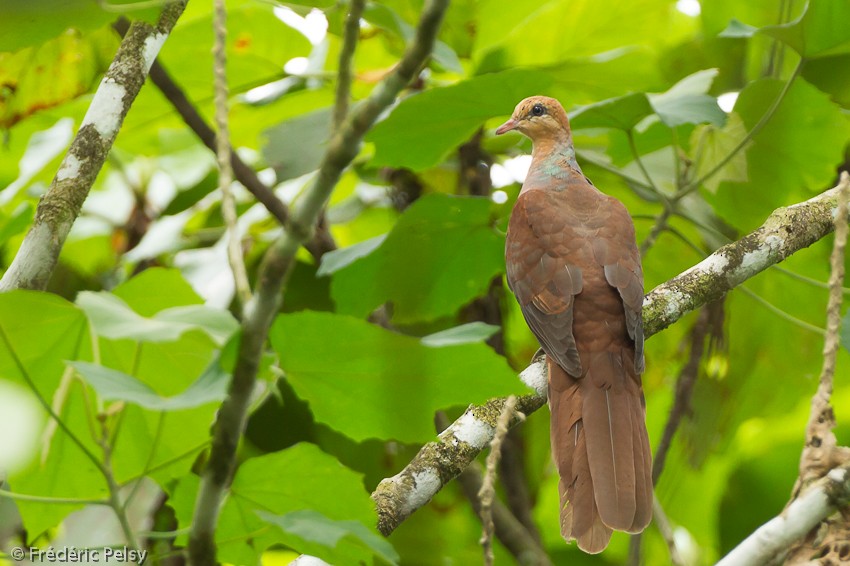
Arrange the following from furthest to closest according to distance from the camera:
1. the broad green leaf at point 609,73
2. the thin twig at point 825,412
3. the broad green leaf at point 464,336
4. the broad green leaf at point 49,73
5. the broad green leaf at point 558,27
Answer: the broad green leaf at point 558,27, the broad green leaf at point 609,73, the broad green leaf at point 49,73, the thin twig at point 825,412, the broad green leaf at point 464,336

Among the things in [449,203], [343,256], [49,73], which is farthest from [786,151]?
Answer: [49,73]

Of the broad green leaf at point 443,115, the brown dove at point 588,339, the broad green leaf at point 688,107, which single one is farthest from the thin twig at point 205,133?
the broad green leaf at point 688,107

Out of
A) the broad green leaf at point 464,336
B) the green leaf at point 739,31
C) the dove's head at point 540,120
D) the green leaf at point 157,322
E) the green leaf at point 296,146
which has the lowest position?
the dove's head at point 540,120

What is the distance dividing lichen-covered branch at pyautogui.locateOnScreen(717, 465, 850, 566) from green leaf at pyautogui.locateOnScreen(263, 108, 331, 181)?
1785mm

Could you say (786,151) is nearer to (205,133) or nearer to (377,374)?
(205,133)

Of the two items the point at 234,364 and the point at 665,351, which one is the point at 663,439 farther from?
the point at 234,364

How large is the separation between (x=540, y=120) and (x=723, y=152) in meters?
0.84

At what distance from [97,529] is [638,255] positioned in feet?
6.23

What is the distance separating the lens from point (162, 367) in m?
1.95

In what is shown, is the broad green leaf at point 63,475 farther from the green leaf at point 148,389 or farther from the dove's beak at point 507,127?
the dove's beak at point 507,127

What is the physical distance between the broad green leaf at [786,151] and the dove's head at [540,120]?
0.78m

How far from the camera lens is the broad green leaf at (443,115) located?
2.61m

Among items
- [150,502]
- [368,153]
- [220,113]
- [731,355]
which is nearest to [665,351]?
[731,355]

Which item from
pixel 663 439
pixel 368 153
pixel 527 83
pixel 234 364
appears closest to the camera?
pixel 234 364
